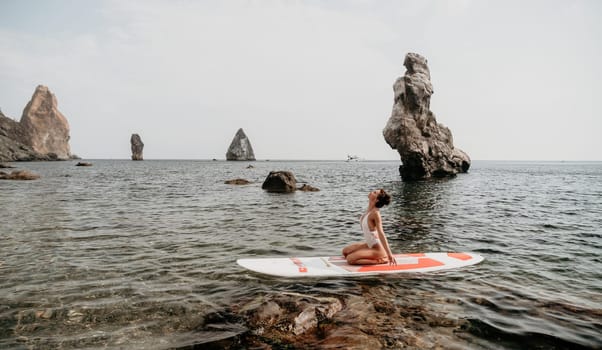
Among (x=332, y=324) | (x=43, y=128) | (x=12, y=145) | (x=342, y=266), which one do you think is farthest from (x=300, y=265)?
(x=43, y=128)

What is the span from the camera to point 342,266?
9.16 metres

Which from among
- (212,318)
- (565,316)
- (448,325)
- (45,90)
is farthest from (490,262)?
(45,90)

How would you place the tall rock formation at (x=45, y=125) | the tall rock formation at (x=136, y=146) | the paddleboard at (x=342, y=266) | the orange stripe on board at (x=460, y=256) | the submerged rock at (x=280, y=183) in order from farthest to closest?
the tall rock formation at (x=136, y=146)
the tall rock formation at (x=45, y=125)
the submerged rock at (x=280, y=183)
the orange stripe on board at (x=460, y=256)
the paddleboard at (x=342, y=266)

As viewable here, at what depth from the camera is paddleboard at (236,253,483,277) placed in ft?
28.6

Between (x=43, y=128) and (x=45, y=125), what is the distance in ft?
6.56

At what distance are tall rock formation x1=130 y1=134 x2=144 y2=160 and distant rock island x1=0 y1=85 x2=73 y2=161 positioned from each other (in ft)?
106

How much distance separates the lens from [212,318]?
20.5 feet

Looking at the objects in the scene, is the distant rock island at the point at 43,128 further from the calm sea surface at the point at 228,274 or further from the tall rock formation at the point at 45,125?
the calm sea surface at the point at 228,274

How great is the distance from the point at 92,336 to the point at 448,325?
20.4 ft

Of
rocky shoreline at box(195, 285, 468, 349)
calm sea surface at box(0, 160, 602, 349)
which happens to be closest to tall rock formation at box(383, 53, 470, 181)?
calm sea surface at box(0, 160, 602, 349)

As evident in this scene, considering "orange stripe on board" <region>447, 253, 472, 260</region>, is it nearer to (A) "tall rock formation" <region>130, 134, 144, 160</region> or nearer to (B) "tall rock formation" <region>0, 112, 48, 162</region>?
(B) "tall rock formation" <region>0, 112, 48, 162</region>

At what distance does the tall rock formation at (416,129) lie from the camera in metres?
46.2

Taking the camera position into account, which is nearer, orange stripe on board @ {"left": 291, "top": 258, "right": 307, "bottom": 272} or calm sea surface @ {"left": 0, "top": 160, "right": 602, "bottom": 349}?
calm sea surface @ {"left": 0, "top": 160, "right": 602, "bottom": 349}

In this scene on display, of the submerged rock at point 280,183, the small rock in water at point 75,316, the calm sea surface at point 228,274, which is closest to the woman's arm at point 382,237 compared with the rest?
the calm sea surface at point 228,274
